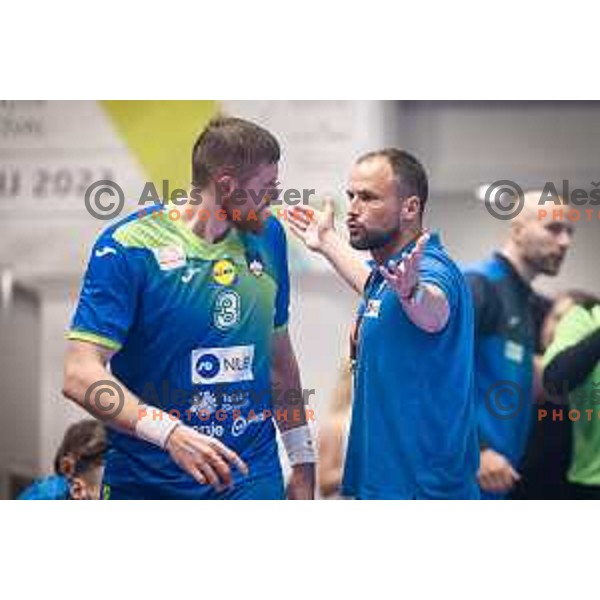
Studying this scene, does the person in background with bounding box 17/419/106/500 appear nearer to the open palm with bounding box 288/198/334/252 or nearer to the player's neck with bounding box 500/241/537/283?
the open palm with bounding box 288/198/334/252

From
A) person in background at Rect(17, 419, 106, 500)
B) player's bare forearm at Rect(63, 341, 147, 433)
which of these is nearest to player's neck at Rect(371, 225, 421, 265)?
player's bare forearm at Rect(63, 341, 147, 433)

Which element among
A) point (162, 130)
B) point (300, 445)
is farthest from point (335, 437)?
point (162, 130)

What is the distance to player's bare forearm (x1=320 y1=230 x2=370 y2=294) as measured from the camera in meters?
4.16

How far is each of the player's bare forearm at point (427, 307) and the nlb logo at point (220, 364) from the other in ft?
1.52

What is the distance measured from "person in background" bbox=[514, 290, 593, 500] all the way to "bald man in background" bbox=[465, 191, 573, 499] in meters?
0.02

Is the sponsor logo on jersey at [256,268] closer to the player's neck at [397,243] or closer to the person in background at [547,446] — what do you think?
the player's neck at [397,243]

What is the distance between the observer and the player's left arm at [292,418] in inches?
164

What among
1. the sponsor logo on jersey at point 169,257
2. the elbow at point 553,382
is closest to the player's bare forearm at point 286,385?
the sponsor logo on jersey at point 169,257

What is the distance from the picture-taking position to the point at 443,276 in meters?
4.09
